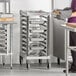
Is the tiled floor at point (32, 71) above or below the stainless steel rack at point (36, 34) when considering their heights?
below

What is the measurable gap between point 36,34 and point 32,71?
0.71 metres

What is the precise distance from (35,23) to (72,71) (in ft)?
3.77

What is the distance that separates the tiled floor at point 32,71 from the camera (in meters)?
6.12

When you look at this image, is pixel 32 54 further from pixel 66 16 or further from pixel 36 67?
pixel 66 16

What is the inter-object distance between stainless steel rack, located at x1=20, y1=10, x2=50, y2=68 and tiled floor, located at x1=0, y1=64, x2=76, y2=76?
20 cm

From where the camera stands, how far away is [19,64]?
7.05 meters

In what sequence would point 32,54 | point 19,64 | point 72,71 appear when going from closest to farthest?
point 72,71, point 32,54, point 19,64

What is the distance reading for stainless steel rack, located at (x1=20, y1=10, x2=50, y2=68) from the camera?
21.1 feet

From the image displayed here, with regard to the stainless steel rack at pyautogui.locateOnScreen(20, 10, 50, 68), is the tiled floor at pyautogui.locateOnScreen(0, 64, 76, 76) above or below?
below

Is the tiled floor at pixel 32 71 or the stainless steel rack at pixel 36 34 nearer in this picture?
the tiled floor at pixel 32 71

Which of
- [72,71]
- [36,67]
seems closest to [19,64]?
[36,67]

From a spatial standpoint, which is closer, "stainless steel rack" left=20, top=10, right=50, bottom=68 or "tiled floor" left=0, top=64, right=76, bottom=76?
"tiled floor" left=0, top=64, right=76, bottom=76

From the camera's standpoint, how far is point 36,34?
6.50 meters

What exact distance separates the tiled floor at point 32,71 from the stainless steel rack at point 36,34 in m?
0.20
